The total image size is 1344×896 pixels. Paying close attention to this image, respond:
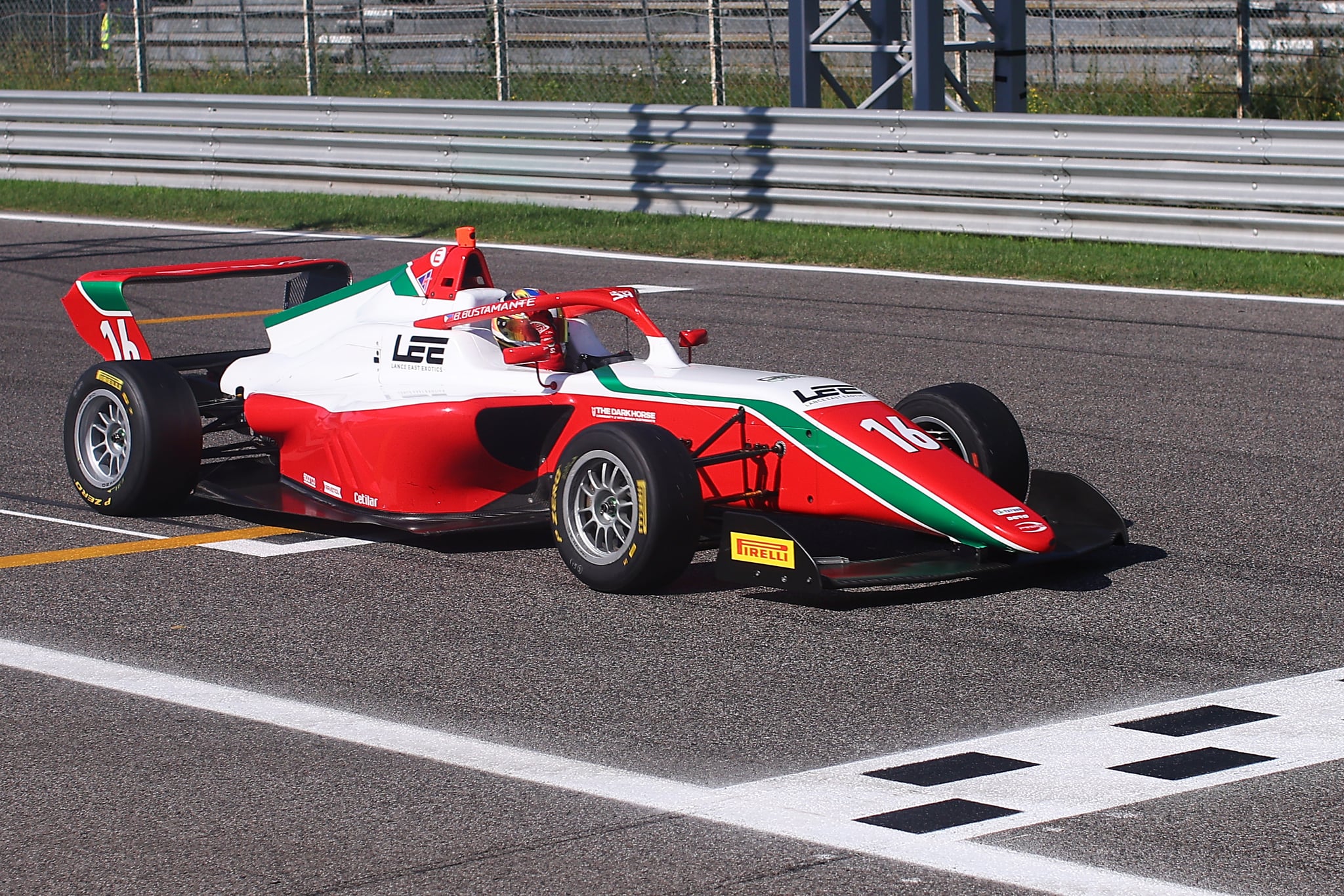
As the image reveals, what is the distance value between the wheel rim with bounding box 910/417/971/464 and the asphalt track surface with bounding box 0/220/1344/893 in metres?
0.69

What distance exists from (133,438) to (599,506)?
229 cm

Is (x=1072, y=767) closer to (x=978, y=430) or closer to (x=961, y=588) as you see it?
(x=961, y=588)

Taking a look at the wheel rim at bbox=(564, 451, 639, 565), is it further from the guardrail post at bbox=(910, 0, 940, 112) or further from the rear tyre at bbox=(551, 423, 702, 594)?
the guardrail post at bbox=(910, 0, 940, 112)

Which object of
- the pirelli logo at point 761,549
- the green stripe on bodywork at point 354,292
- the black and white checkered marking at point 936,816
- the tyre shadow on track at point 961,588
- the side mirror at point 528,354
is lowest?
the black and white checkered marking at point 936,816

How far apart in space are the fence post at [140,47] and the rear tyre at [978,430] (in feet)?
59.8

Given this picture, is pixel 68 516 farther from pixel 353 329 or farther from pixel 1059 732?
pixel 1059 732

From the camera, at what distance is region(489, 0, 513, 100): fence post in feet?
67.4

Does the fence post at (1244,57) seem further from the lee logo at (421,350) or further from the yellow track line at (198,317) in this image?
the lee logo at (421,350)

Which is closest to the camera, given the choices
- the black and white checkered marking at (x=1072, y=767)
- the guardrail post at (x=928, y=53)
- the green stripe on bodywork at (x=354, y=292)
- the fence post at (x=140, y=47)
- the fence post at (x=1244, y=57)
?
the black and white checkered marking at (x=1072, y=767)

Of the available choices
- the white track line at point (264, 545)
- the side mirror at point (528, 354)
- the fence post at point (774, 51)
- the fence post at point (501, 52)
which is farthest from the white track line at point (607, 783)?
the fence post at point (774, 51)

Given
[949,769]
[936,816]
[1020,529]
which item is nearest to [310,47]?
[1020,529]

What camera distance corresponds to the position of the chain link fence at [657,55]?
2023 cm

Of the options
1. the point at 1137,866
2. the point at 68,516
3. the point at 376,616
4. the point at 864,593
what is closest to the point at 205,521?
the point at 68,516

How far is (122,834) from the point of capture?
4641 mm
